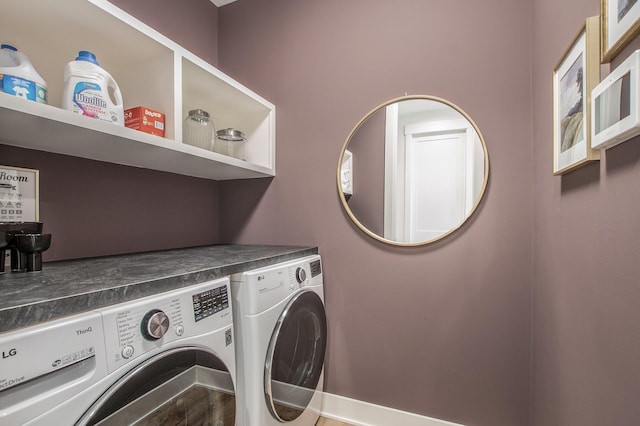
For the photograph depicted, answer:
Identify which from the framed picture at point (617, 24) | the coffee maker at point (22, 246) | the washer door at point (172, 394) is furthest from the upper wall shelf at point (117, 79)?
the framed picture at point (617, 24)

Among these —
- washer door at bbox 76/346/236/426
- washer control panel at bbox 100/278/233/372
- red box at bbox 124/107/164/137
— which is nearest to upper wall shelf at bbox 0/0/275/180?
red box at bbox 124/107/164/137

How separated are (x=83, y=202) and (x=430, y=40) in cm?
184

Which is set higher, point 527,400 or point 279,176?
point 279,176

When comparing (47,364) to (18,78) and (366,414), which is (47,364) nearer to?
(18,78)

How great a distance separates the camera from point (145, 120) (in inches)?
44.4

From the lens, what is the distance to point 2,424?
1.48 feet

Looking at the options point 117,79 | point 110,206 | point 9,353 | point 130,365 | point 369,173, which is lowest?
point 130,365

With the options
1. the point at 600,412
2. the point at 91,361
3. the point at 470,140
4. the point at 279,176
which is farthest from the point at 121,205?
the point at 600,412

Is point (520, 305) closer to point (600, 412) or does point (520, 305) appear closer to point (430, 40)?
point (600, 412)

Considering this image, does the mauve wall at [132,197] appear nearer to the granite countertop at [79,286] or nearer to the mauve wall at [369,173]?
the granite countertop at [79,286]

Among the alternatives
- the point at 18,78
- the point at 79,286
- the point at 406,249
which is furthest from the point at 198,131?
the point at 406,249

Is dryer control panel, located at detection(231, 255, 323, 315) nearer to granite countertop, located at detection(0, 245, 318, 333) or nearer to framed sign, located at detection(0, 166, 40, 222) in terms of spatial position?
granite countertop, located at detection(0, 245, 318, 333)

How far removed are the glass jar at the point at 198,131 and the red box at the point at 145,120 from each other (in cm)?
32

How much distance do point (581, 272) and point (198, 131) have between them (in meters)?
1.66
